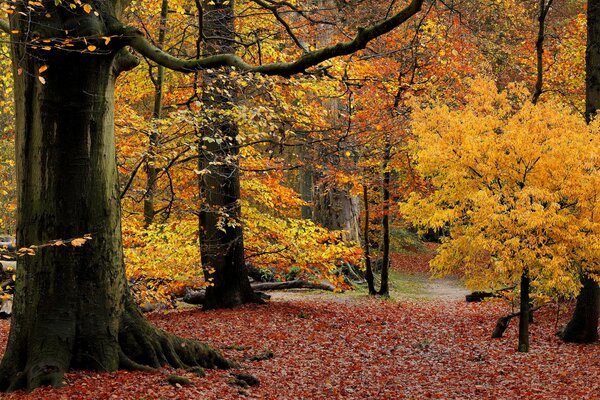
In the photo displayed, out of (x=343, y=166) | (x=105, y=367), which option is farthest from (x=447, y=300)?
(x=105, y=367)

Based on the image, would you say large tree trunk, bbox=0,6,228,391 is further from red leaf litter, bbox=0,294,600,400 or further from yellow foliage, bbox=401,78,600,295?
yellow foliage, bbox=401,78,600,295

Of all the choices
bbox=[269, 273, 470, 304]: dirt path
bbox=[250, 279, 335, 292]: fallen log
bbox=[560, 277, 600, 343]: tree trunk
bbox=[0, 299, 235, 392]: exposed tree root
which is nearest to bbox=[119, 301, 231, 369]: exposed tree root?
bbox=[0, 299, 235, 392]: exposed tree root

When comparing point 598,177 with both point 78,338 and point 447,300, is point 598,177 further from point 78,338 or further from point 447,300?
point 447,300

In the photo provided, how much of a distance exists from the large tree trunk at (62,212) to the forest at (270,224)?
2 centimetres

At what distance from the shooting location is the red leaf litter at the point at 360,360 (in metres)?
7.39

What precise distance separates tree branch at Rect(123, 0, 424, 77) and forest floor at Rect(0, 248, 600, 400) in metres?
3.63

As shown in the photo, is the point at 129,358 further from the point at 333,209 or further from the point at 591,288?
the point at 333,209

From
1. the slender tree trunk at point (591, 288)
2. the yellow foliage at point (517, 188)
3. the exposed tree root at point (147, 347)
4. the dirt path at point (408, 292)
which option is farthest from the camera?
the dirt path at point (408, 292)

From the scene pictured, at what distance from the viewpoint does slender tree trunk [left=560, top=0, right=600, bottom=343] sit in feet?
39.9

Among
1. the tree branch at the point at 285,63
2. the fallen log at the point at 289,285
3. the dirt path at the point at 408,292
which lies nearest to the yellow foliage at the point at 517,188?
the tree branch at the point at 285,63

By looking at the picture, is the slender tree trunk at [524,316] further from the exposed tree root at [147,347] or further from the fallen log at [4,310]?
the fallen log at [4,310]

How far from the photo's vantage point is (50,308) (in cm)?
698

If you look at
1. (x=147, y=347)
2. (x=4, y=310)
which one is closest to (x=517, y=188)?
(x=147, y=347)

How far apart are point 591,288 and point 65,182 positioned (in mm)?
10148
